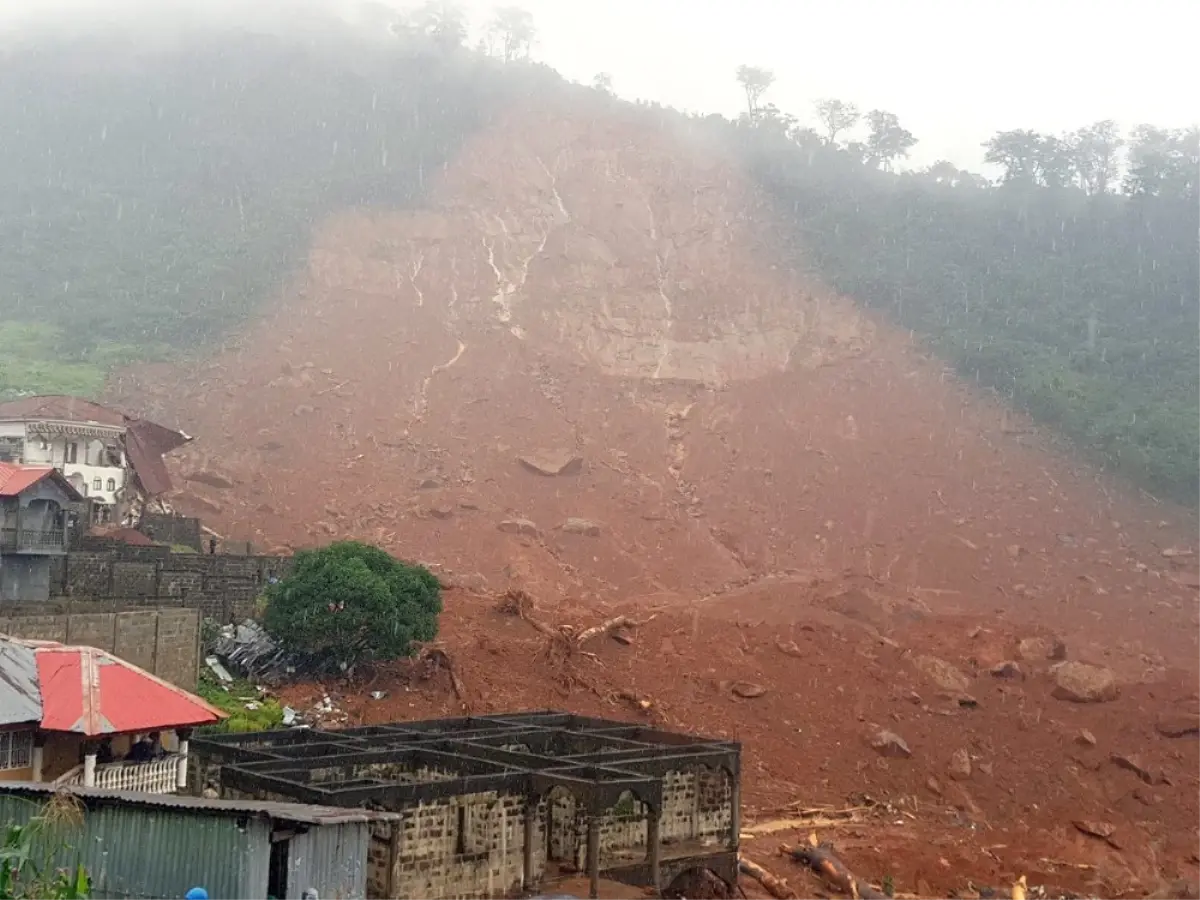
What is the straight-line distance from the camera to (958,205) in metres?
64.9

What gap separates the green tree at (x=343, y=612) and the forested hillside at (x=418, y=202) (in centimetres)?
2180

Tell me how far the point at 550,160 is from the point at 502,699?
1650 inches

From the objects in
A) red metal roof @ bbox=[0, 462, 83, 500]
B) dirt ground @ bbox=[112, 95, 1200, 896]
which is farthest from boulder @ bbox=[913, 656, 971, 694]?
red metal roof @ bbox=[0, 462, 83, 500]

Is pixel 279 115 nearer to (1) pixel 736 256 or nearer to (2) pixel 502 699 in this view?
(1) pixel 736 256

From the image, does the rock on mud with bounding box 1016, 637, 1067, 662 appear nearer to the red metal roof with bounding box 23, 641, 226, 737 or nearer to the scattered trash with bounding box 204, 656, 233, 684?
the scattered trash with bounding box 204, 656, 233, 684

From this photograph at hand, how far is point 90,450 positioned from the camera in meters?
31.3

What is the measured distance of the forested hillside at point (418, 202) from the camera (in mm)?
48469

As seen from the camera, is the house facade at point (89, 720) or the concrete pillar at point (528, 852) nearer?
the house facade at point (89, 720)

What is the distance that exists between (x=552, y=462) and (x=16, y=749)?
27.8 meters

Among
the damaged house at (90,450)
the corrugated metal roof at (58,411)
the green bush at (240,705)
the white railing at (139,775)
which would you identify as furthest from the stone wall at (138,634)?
the corrugated metal roof at (58,411)

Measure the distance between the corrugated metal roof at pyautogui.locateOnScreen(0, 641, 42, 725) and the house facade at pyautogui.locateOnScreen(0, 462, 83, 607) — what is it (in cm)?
801

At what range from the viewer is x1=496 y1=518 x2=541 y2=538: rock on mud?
36844mm

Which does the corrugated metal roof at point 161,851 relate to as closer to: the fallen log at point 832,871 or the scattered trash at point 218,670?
the fallen log at point 832,871

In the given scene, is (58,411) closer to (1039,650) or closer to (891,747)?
(891,747)
